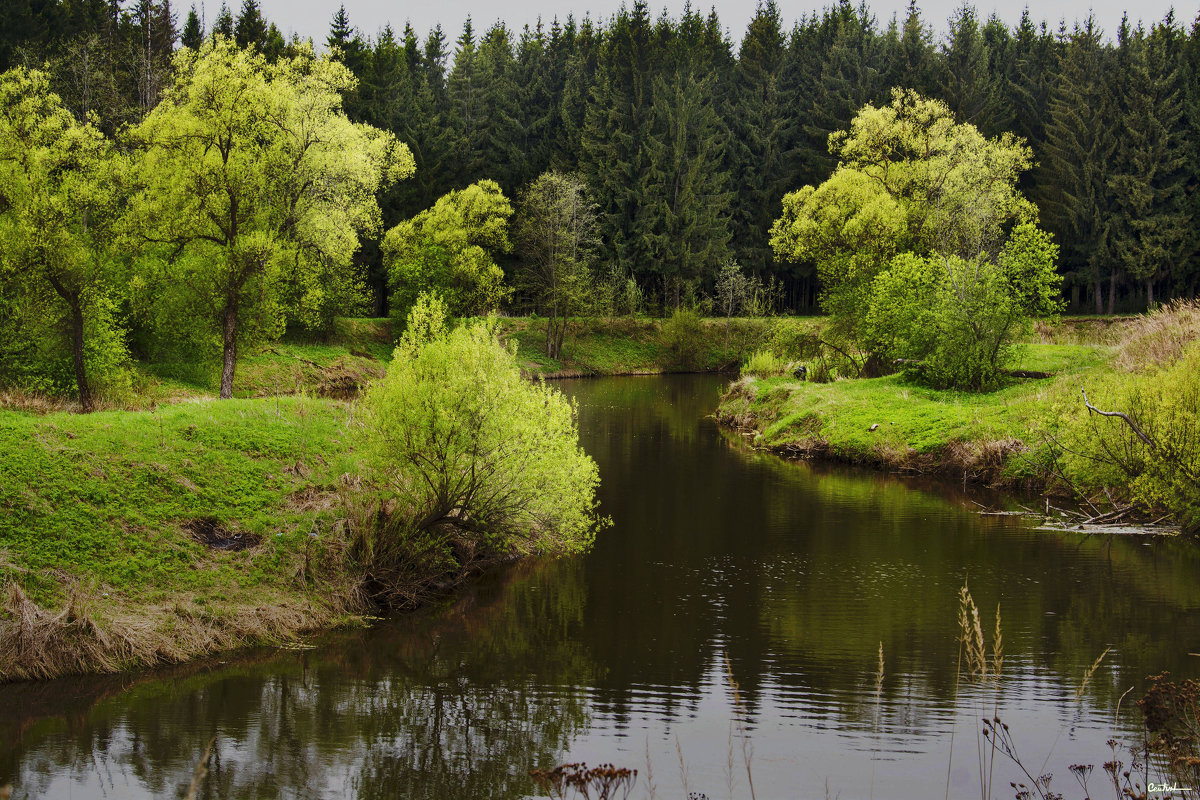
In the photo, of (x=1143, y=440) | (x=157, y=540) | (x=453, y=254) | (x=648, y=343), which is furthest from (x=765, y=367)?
(x=157, y=540)

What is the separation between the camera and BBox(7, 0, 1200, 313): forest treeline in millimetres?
62188

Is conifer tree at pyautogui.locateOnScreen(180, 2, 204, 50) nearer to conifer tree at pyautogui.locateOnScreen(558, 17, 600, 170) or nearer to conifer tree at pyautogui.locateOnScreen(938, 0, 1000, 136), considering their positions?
conifer tree at pyautogui.locateOnScreen(558, 17, 600, 170)

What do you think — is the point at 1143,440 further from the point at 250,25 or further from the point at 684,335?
the point at 250,25

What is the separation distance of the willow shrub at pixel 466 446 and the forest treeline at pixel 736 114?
4459cm

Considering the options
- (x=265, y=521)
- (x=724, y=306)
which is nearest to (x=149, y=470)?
(x=265, y=521)

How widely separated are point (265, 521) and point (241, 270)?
17.5 meters

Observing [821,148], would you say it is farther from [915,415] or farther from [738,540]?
[738,540]

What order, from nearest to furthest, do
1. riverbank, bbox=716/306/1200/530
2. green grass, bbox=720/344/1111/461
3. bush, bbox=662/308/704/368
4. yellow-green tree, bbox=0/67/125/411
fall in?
riverbank, bbox=716/306/1200/530 → green grass, bbox=720/344/1111/461 → yellow-green tree, bbox=0/67/125/411 → bush, bbox=662/308/704/368

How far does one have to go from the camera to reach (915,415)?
103 feet

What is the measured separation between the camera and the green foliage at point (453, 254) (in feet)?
192

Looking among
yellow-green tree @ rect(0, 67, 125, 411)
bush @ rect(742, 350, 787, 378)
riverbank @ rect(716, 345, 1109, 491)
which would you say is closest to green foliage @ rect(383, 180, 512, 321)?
bush @ rect(742, 350, 787, 378)

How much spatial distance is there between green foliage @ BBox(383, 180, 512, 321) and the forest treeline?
705cm

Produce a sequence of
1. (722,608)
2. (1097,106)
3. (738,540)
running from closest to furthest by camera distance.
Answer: (722,608), (738,540), (1097,106)

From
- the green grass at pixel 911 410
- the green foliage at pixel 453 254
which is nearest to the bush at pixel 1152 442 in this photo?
the green grass at pixel 911 410
